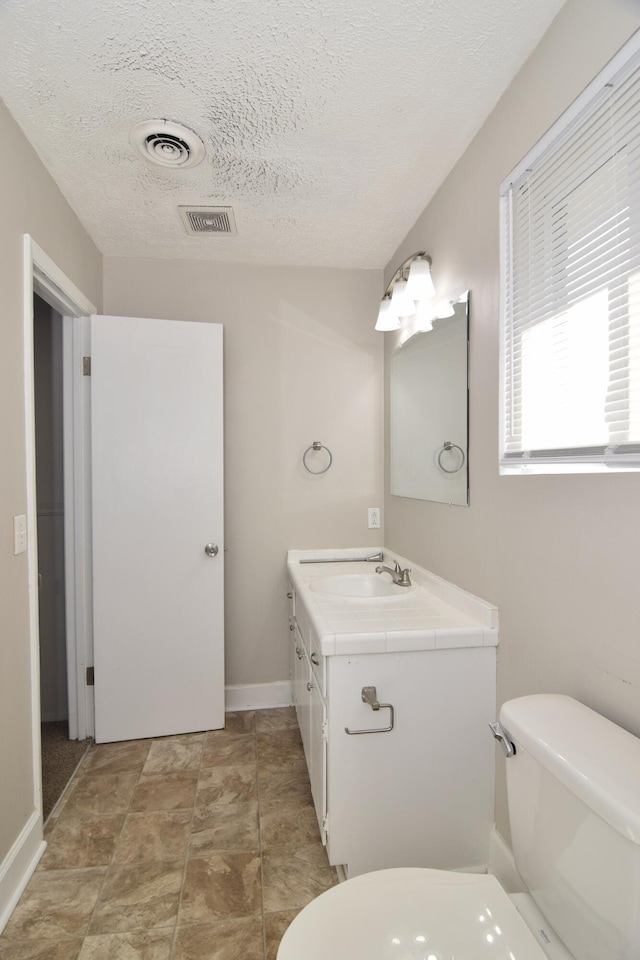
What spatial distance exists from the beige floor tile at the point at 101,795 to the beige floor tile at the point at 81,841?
4 cm

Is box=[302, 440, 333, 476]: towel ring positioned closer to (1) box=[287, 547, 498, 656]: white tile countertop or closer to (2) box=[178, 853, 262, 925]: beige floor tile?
(1) box=[287, 547, 498, 656]: white tile countertop

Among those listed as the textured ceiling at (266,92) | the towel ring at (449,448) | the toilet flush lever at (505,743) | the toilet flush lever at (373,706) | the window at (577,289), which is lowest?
the toilet flush lever at (373,706)

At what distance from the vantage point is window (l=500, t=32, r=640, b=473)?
946 mm

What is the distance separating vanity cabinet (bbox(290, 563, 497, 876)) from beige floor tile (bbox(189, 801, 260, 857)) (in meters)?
0.36

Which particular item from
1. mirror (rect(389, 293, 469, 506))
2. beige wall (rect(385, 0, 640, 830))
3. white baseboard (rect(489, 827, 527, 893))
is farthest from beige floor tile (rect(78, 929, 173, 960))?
mirror (rect(389, 293, 469, 506))

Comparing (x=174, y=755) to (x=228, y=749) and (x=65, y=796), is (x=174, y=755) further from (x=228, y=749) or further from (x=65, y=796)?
(x=65, y=796)

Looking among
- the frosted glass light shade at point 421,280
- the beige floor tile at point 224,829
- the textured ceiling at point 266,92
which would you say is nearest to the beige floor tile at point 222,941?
the beige floor tile at point 224,829

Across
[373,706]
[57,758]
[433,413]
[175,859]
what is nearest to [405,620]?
[373,706]

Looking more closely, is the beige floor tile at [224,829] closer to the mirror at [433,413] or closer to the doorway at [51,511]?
the doorway at [51,511]

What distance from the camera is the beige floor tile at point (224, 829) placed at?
1.63 meters

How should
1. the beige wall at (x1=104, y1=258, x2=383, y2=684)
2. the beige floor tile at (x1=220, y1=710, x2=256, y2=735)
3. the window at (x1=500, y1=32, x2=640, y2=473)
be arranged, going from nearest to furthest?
the window at (x1=500, y1=32, x2=640, y2=473) → the beige floor tile at (x1=220, y1=710, x2=256, y2=735) → the beige wall at (x1=104, y1=258, x2=383, y2=684)

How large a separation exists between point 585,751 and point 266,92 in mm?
1852

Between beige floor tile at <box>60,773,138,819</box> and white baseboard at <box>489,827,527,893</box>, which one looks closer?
white baseboard at <box>489,827,527,893</box>

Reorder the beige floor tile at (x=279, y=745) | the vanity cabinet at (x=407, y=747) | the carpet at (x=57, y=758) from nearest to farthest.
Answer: the vanity cabinet at (x=407, y=747) < the carpet at (x=57, y=758) < the beige floor tile at (x=279, y=745)
